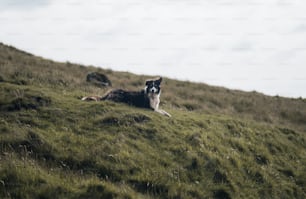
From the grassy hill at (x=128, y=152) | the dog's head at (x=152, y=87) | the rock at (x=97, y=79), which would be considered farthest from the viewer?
the rock at (x=97, y=79)

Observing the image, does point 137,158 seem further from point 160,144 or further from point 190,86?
point 190,86

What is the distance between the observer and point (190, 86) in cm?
3497

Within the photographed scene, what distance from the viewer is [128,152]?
14.2m

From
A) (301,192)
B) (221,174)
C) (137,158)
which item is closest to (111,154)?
(137,158)

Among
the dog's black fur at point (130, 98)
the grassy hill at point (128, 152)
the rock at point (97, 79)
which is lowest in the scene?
the grassy hill at point (128, 152)

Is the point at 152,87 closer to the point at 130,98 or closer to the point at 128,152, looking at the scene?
the point at 130,98

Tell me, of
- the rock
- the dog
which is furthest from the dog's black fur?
the rock

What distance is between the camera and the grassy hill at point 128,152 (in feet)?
39.6

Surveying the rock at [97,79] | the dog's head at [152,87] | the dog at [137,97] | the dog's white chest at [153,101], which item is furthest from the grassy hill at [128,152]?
the rock at [97,79]

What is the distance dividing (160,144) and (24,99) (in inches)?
224

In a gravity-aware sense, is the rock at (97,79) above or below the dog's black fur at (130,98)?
above

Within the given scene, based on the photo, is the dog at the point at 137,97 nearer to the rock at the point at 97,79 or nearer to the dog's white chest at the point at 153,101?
the dog's white chest at the point at 153,101

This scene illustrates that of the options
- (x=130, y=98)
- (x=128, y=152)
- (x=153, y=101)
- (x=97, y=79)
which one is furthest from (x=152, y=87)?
(x=128, y=152)

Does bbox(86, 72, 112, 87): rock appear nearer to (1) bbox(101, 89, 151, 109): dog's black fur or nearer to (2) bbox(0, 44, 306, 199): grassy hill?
(2) bbox(0, 44, 306, 199): grassy hill
